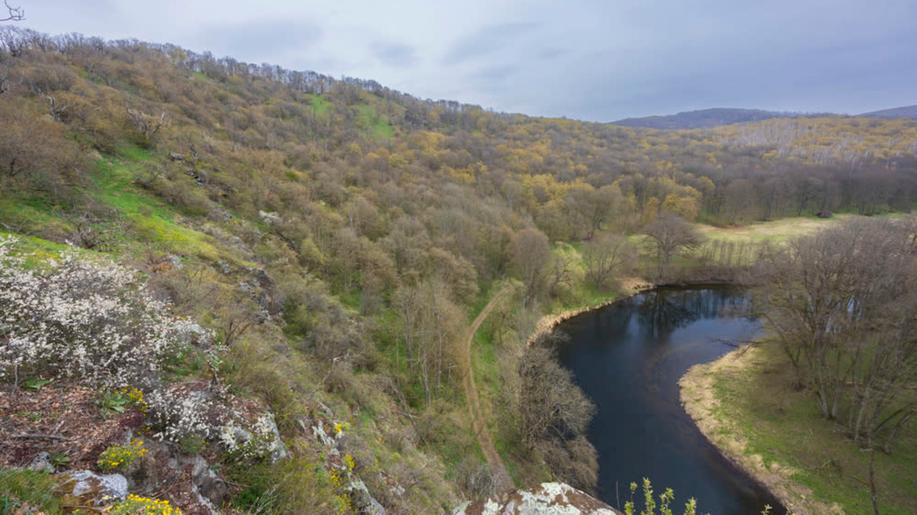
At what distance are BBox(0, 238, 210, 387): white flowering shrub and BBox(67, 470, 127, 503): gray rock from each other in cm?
168

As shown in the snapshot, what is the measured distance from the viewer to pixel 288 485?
543 centimetres

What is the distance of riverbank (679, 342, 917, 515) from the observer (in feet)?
53.5

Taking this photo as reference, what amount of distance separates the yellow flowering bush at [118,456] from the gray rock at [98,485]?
0.12 m

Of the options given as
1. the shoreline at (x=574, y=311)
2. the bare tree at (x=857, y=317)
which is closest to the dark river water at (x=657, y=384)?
the shoreline at (x=574, y=311)

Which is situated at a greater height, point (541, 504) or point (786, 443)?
point (541, 504)

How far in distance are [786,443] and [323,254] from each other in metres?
29.4

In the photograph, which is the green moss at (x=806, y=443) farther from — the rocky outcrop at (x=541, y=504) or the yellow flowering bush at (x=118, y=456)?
the yellow flowering bush at (x=118, y=456)

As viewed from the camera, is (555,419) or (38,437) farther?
(555,419)

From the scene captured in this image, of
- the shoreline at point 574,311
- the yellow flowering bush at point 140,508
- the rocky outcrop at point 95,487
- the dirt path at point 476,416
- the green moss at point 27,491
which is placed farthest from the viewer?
the shoreline at point 574,311

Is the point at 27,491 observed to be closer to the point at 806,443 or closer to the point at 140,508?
the point at 140,508

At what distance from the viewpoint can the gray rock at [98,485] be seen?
12.5 ft

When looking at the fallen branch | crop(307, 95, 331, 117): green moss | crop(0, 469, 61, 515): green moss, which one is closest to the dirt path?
the fallen branch

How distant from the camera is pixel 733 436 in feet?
67.3

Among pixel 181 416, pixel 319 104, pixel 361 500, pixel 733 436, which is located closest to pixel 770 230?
pixel 733 436
